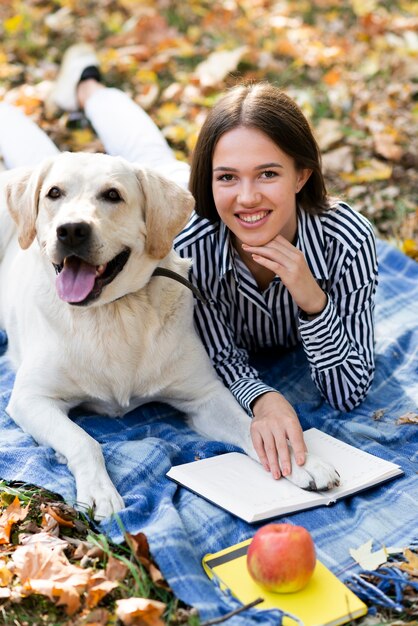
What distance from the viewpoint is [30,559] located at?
7.19ft

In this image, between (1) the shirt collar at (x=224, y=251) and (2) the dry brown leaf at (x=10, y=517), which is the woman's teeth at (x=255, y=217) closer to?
(1) the shirt collar at (x=224, y=251)

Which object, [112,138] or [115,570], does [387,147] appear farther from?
[115,570]

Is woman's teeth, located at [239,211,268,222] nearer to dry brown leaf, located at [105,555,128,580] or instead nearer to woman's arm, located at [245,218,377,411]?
woman's arm, located at [245,218,377,411]

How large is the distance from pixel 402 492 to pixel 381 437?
0.37 m

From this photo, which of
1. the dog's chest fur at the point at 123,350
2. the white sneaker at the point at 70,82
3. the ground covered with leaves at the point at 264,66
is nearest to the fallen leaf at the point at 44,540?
the dog's chest fur at the point at 123,350

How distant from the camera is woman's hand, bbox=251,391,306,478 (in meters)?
2.66

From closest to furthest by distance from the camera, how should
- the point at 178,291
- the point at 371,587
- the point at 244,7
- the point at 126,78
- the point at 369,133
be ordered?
the point at 371,587 < the point at 178,291 < the point at 369,133 < the point at 126,78 < the point at 244,7

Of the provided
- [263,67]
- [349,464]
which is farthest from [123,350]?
[263,67]

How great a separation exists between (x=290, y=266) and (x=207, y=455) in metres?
0.82

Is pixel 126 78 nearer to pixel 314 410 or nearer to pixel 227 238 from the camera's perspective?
pixel 227 238

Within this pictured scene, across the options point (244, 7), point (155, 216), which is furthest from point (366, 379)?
point (244, 7)

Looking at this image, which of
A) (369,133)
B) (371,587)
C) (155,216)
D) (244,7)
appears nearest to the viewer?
(371,587)

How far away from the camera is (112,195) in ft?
9.02

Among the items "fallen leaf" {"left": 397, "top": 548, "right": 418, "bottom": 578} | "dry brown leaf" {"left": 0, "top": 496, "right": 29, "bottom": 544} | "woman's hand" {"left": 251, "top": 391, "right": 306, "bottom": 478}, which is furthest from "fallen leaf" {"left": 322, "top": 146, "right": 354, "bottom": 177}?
"dry brown leaf" {"left": 0, "top": 496, "right": 29, "bottom": 544}
